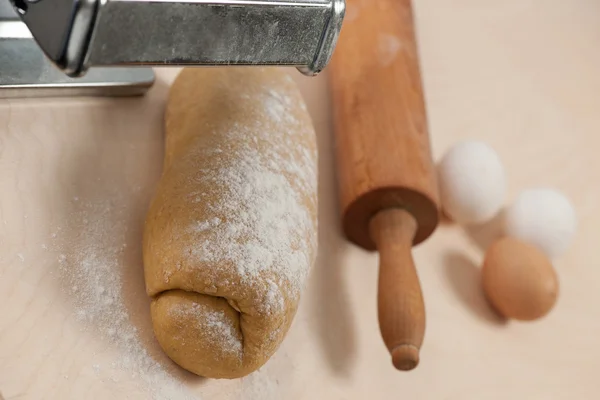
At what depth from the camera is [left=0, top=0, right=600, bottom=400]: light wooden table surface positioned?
0.59m

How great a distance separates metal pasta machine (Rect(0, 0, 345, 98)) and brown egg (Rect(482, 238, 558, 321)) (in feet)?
1.41

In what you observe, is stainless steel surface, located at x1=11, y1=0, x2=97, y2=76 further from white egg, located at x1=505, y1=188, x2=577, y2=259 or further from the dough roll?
white egg, located at x1=505, y1=188, x2=577, y2=259

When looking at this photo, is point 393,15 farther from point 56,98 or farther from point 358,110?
point 56,98

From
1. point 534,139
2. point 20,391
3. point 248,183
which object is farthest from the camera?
point 534,139

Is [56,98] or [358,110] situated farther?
[358,110]

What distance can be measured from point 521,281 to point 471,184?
0.48 feet

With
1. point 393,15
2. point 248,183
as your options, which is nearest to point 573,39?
point 393,15

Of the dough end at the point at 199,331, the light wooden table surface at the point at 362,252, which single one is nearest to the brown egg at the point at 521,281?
the light wooden table surface at the point at 362,252

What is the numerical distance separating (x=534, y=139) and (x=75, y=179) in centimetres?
75

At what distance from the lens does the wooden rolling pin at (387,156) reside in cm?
74

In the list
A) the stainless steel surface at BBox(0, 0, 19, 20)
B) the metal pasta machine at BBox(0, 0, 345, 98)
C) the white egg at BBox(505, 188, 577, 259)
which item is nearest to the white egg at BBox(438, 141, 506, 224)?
the white egg at BBox(505, 188, 577, 259)

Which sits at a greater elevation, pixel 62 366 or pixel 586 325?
pixel 62 366

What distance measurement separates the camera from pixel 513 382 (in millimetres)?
850

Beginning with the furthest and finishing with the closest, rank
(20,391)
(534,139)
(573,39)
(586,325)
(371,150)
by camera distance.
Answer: (573,39)
(534,139)
(586,325)
(371,150)
(20,391)
